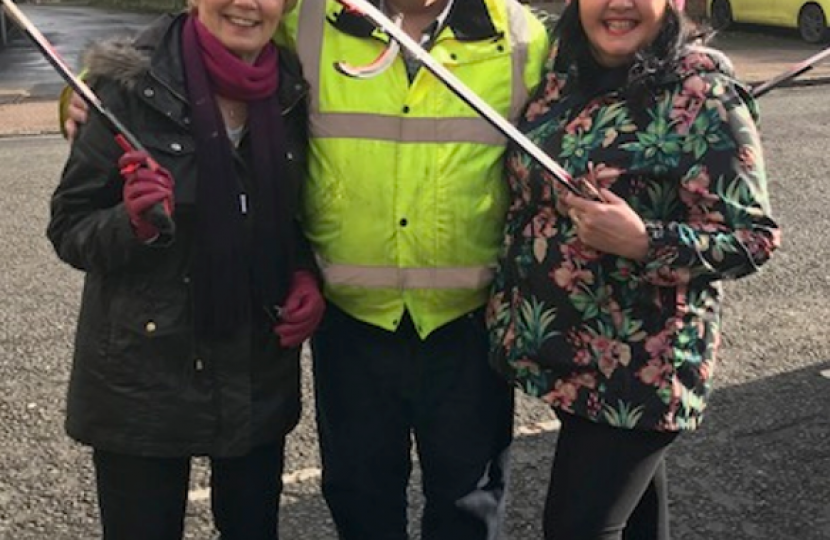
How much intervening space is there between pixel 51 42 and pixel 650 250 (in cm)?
1294

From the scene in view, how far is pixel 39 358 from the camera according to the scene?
4.59 m

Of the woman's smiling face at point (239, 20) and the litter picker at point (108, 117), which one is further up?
the woman's smiling face at point (239, 20)

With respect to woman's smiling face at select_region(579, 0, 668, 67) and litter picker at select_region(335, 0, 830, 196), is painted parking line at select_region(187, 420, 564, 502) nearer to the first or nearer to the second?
litter picker at select_region(335, 0, 830, 196)

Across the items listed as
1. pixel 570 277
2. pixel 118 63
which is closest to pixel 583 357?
pixel 570 277

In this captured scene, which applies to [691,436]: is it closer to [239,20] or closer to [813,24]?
[239,20]

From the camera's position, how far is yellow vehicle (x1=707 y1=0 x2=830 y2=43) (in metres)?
16.2

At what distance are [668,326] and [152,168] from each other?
105cm

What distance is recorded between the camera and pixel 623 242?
78.9 inches

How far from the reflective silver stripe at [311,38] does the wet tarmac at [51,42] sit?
4.51 m

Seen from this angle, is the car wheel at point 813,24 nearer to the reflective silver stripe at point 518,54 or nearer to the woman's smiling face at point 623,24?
the reflective silver stripe at point 518,54

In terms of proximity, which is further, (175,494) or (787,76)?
(175,494)

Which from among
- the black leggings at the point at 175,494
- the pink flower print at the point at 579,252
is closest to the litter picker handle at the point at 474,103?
the pink flower print at the point at 579,252

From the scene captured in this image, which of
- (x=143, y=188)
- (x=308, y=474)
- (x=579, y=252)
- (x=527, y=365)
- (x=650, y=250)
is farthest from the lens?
(x=308, y=474)

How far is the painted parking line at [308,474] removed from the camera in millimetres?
3439
